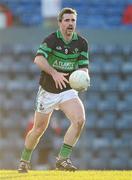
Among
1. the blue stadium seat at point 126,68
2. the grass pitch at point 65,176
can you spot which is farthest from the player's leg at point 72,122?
the blue stadium seat at point 126,68

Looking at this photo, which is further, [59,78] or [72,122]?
[72,122]

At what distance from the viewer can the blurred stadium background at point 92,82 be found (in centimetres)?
1574

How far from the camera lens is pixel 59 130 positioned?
629 inches

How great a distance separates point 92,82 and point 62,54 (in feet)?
27.7

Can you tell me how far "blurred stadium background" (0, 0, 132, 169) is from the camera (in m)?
15.7

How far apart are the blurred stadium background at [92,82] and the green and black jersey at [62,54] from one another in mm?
7962

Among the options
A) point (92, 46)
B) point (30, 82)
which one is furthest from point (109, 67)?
point (30, 82)

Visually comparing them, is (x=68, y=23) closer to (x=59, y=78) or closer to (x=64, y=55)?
(x=64, y=55)

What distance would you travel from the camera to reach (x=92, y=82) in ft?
52.4

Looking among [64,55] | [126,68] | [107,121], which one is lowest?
[107,121]

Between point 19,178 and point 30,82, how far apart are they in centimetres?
934

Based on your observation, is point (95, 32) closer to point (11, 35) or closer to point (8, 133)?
point (11, 35)

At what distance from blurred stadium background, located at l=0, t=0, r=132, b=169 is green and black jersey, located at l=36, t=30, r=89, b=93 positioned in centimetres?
796

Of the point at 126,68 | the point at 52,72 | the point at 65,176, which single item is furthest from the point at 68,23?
the point at 126,68
